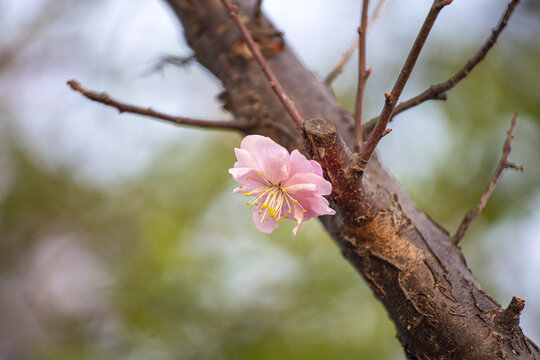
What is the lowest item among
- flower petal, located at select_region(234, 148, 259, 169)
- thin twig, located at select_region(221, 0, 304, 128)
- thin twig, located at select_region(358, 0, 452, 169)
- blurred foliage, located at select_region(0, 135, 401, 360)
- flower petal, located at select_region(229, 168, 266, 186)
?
blurred foliage, located at select_region(0, 135, 401, 360)

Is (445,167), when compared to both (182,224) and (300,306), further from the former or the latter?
(182,224)

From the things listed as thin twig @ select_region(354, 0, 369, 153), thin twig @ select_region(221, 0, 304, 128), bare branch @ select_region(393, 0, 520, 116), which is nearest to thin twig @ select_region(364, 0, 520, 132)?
bare branch @ select_region(393, 0, 520, 116)

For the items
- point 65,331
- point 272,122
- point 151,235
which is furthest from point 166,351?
point 272,122

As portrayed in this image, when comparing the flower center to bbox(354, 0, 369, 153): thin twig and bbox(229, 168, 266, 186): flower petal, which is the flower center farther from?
bbox(354, 0, 369, 153): thin twig

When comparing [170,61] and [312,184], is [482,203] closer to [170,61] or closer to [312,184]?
[312,184]

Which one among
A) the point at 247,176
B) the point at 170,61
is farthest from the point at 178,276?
the point at 247,176

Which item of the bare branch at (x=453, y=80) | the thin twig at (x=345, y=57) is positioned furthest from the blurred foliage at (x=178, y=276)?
the bare branch at (x=453, y=80)

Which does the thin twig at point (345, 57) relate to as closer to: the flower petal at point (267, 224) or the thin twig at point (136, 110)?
the thin twig at point (136, 110)
